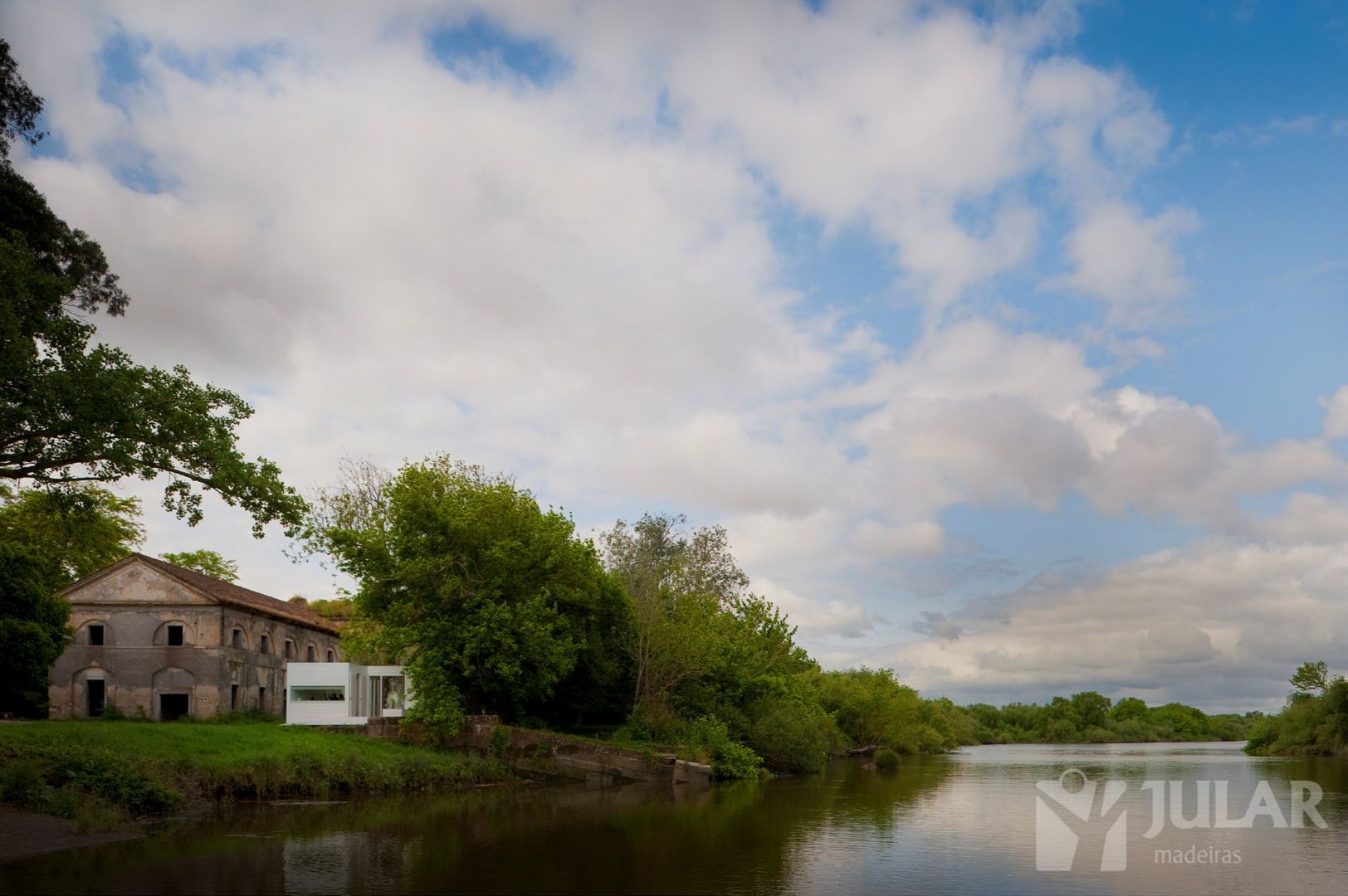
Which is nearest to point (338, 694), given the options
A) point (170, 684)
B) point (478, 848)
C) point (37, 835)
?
point (170, 684)

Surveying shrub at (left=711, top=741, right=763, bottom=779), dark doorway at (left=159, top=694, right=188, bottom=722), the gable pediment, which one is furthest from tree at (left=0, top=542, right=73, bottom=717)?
shrub at (left=711, top=741, right=763, bottom=779)

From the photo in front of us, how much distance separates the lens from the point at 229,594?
56.2 metres

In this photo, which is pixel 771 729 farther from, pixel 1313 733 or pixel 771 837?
pixel 1313 733

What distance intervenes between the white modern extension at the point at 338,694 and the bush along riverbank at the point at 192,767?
5.04 meters

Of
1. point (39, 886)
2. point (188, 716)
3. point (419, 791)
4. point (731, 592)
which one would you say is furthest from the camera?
point (731, 592)

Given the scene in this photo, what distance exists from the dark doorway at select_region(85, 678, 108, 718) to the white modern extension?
439 inches

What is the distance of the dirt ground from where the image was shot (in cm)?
2125

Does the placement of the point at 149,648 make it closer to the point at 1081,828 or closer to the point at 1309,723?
the point at 1081,828

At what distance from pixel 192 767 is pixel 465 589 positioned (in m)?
16.8

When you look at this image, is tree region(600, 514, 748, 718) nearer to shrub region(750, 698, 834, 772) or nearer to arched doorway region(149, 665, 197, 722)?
shrub region(750, 698, 834, 772)

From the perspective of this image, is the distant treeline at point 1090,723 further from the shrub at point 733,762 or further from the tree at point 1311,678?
the shrub at point 733,762

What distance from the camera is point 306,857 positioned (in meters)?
21.2

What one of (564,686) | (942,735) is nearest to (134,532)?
(564,686)

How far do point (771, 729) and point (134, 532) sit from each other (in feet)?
168
